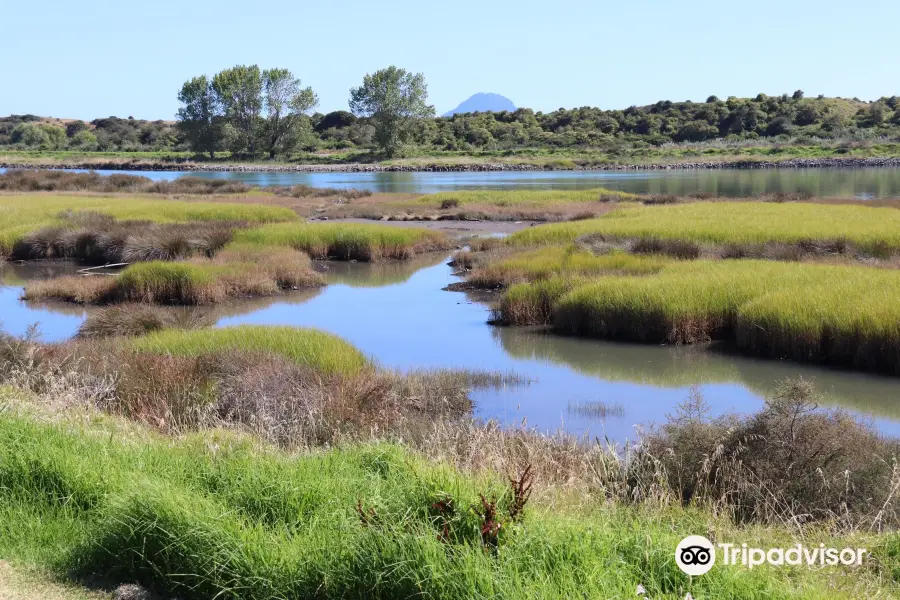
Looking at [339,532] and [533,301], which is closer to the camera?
[339,532]

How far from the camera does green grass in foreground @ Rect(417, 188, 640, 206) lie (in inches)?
1688

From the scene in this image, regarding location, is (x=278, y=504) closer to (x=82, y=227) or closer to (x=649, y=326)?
(x=649, y=326)

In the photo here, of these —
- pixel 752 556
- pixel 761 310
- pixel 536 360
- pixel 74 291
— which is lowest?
pixel 536 360

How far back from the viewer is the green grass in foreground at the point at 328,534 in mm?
4543

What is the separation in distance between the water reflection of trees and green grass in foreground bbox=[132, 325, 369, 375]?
4124 millimetres

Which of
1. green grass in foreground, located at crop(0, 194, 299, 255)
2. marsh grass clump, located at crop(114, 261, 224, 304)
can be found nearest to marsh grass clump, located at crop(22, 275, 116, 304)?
marsh grass clump, located at crop(114, 261, 224, 304)

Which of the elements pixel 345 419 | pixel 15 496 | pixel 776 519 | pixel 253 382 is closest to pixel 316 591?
pixel 15 496

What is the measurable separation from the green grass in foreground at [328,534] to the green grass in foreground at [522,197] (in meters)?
36.4

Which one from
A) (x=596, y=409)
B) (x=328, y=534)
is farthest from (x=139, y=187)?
(x=328, y=534)

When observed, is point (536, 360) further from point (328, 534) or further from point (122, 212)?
point (122, 212)

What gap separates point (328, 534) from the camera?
5164 millimetres

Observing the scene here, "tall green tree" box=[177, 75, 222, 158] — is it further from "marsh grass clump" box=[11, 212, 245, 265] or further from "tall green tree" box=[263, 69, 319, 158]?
"marsh grass clump" box=[11, 212, 245, 265]

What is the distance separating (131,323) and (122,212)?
20.4 meters

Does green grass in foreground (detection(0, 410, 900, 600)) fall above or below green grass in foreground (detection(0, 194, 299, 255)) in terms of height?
above
